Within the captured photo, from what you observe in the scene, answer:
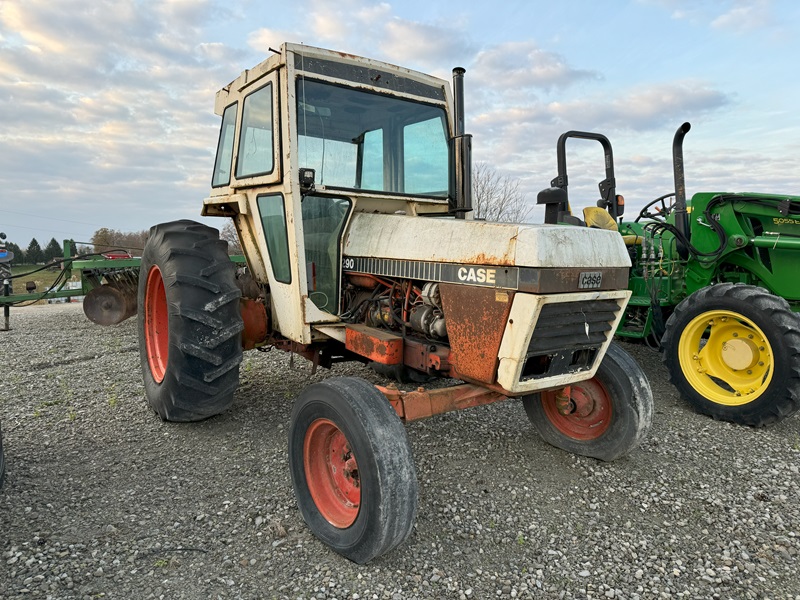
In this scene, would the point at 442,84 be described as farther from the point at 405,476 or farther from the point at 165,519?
the point at 165,519

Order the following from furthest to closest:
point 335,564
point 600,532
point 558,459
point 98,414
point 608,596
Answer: point 98,414 < point 558,459 < point 600,532 < point 335,564 < point 608,596

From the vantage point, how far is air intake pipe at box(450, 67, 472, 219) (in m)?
3.14

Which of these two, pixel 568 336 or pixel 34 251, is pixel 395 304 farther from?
pixel 34 251

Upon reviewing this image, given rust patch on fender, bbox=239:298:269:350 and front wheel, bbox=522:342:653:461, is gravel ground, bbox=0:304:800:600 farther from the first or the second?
rust patch on fender, bbox=239:298:269:350

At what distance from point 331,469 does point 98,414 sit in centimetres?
255

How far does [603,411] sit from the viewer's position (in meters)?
3.44

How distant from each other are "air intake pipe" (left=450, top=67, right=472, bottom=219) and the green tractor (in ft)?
1.47

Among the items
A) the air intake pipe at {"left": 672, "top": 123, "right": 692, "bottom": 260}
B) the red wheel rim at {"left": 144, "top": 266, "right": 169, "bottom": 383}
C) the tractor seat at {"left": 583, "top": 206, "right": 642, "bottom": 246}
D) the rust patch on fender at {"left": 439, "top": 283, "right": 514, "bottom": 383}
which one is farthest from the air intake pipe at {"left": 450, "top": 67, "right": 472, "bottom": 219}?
the air intake pipe at {"left": 672, "top": 123, "right": 692, "bottom": 260}

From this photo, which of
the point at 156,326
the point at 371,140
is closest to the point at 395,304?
the point at 371,140

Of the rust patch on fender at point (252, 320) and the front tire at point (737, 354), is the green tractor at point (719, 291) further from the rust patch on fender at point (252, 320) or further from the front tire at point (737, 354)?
the rust patch on fender at point (252, 320)

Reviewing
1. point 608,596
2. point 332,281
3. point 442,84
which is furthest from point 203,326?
point 608,596

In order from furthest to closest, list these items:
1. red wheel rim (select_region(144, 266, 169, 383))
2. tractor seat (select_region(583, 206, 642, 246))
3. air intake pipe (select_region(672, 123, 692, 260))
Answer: air intake pipe (select_region(672, 123, 692, 260)), tractor seat (select_region(583, 206, 642, 246)), red wheel rim (select_region(144, 266, 169, 383))

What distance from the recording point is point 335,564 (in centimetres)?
249

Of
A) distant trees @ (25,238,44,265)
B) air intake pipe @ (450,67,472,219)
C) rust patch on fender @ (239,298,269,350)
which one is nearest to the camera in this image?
air intake pipe @ (450,67,472,219)
